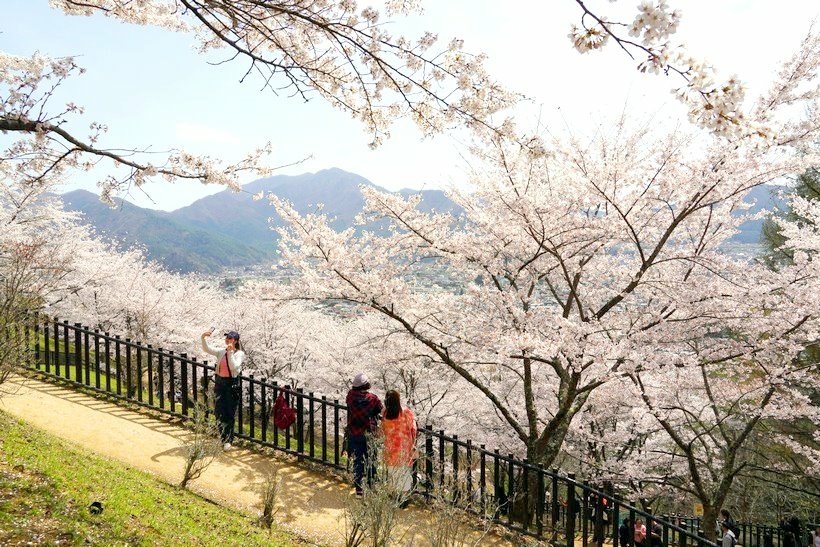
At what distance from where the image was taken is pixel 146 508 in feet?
14.9

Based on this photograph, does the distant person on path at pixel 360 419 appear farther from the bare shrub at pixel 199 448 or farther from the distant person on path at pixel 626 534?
the distant person on path at pixel 626 534

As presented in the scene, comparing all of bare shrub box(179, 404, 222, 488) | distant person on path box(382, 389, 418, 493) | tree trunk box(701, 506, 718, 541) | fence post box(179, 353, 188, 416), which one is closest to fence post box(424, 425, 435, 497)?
distant person on path box(382, 389, 418, 493)

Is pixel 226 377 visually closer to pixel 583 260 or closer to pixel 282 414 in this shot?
pixel 282 414

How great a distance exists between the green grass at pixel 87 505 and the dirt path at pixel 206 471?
51cm

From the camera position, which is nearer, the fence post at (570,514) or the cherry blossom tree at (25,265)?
the fence post at (570,514)

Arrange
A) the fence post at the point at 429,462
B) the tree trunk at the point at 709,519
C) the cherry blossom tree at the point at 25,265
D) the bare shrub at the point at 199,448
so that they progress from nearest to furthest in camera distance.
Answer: the bare shrub at the point at 199,448 → the cherry blossom tree at the point at 25,265 → the fence post at the point at 429,462 → the tree trunk at the point at 709,519

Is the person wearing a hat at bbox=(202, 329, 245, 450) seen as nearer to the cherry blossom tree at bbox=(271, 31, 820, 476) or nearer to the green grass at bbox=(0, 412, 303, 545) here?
the green grass at bbox=(0, 412, 303, 545)

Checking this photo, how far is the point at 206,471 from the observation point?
6.47 m

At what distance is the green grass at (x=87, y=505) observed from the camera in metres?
3.71

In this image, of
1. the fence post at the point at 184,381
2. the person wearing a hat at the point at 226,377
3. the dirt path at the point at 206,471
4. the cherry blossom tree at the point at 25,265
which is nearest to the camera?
the dirt path at the point at 206,471

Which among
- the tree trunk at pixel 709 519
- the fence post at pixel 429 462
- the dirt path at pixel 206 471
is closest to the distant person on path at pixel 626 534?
the tree trunk at pixel 709 519

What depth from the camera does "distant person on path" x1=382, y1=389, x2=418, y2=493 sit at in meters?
5.82

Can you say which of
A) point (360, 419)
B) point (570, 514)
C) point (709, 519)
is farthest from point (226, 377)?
point (709, 519)

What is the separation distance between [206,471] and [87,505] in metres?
2.46
